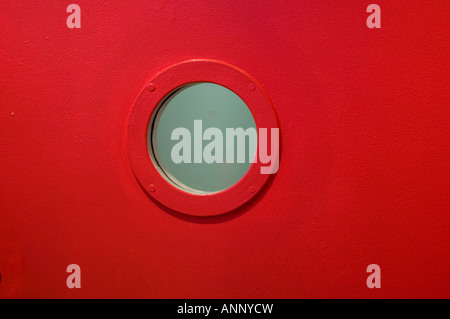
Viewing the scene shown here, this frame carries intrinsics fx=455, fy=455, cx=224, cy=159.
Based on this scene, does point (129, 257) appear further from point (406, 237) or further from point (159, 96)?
point (406, 237)

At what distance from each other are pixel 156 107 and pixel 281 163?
574 mm

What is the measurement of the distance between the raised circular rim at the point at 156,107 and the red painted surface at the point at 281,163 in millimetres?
48

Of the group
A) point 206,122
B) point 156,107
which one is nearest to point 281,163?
point 156,107

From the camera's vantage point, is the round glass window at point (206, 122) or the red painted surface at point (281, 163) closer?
the red painted surface at point (281, 163)

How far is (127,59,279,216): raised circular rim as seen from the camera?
6.01ft

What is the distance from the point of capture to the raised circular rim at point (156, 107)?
183 centimetres

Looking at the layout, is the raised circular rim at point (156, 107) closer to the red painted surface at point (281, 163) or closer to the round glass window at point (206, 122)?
the red painted surface at point (281, 163)

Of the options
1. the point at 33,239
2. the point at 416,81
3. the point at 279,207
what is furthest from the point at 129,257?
the point at 416,81

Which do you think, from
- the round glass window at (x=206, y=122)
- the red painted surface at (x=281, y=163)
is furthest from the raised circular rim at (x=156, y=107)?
the round glass window at (x=206, y=122)

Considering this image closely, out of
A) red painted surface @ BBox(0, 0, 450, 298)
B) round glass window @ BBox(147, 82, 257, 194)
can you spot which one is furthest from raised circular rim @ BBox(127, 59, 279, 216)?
round glass window @ BBox(147, 82, 257, 194)

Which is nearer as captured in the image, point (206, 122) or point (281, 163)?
point (281, 163)

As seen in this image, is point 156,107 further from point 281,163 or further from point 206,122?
point 206,122

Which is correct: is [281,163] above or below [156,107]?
below

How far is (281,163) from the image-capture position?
186 centimetres
